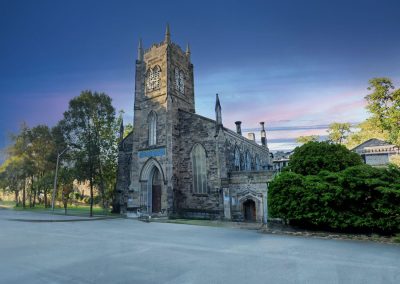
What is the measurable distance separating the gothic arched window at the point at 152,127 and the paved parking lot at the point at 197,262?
18.1 m

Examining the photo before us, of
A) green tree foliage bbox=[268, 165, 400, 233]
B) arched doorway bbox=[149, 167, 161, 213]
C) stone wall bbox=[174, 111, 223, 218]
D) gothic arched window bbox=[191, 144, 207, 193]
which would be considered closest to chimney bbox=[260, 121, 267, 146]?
stone wall bbox=[174, 111, 223, 218]

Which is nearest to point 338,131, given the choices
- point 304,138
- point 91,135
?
point 304,138

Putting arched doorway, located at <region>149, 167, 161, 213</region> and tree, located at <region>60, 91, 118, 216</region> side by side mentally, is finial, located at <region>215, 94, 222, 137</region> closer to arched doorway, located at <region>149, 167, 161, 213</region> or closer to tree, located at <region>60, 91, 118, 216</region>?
A: arched doorway, located at <region>149, 167, 161, 213</region>

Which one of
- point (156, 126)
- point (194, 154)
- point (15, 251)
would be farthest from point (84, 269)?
point (156, 126)

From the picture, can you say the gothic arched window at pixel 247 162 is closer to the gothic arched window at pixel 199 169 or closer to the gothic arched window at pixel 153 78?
the gothic arched window at pixel 199 169

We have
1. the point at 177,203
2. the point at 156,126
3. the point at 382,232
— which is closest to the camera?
the point at 382,232

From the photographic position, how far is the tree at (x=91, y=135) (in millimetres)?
31922

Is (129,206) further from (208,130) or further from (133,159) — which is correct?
(208,130)

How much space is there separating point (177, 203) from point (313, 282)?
68.9ft

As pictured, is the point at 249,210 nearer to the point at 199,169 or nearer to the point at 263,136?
the point at 199,169

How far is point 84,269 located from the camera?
20.5 feet

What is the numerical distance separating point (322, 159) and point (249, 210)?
9467 millimetres

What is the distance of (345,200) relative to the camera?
12.1 meters

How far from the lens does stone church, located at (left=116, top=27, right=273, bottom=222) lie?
22844 mm
